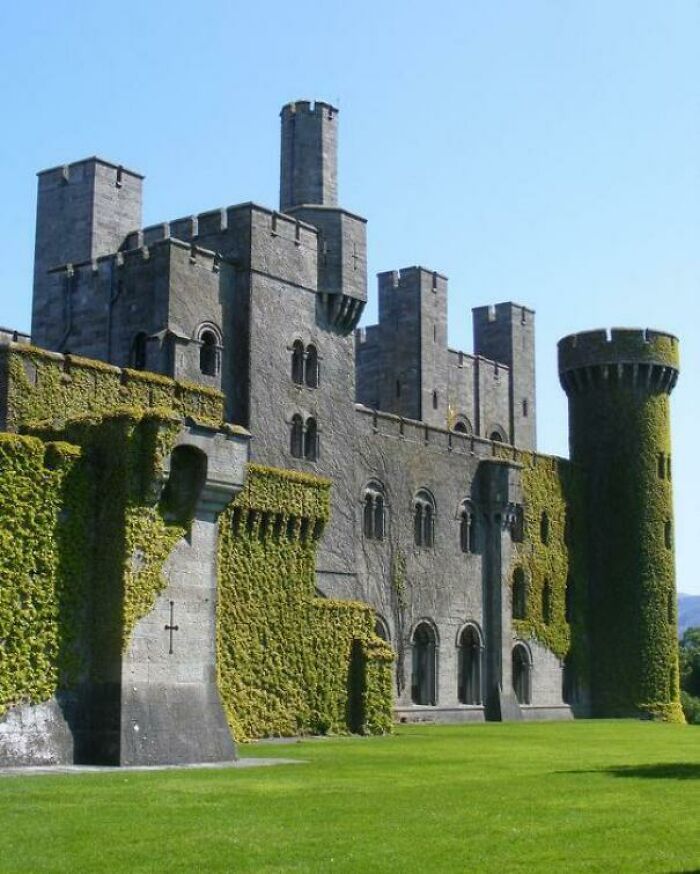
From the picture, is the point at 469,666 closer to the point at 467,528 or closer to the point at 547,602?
the point at 467,528

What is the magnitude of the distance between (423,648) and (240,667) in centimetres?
1468

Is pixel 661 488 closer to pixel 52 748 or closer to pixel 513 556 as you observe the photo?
pixel 513 556

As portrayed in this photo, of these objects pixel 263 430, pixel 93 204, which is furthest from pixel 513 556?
pixel 93 204

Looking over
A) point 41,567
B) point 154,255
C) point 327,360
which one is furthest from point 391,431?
point 41,567

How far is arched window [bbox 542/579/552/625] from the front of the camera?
54.6m

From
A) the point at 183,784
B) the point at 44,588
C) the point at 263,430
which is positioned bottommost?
the point at 183,784

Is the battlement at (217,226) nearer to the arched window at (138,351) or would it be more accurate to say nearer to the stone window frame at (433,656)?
the arched window at (138,351)

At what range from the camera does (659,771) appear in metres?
24.2

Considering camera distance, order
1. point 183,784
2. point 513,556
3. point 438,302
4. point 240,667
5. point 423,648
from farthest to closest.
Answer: point 438,302 < point 513,556 < point 423,648 < point 240,667 < point 183,784

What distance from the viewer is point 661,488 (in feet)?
188

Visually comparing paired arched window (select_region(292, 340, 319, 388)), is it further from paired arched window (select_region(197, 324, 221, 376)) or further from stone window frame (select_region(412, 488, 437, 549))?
stone window frame (select_region(412, 488, 437, 549))

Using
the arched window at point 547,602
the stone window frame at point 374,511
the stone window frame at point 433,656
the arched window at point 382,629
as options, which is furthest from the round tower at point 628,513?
the stone window frame at point 374,511

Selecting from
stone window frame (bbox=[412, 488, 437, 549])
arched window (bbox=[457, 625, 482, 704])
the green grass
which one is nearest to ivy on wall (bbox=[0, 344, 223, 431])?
the green grass

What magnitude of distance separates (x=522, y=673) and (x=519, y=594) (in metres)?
2.84
